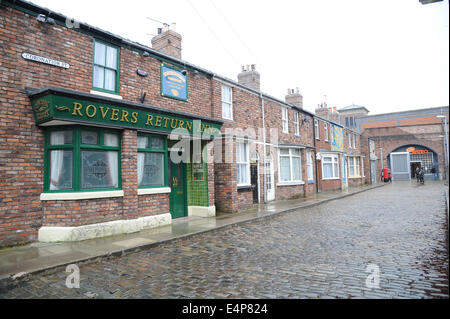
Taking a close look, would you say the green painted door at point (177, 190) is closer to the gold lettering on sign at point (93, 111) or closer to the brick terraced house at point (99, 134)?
the brick terraced house at point (99, 134)

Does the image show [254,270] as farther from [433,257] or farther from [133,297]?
[433,257]

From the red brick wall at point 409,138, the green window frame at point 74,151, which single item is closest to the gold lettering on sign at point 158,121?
the green window frame at point 74,151

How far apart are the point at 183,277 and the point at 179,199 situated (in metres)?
6.50

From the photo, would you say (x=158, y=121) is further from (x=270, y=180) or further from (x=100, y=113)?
(x=270, y=180)

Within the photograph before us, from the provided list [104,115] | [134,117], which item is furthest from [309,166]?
[104,115]

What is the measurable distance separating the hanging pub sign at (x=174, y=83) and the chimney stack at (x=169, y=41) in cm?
91

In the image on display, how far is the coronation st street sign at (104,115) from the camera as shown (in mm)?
6609

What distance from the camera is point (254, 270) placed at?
16.1ft

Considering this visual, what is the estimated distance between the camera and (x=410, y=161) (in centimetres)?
4053

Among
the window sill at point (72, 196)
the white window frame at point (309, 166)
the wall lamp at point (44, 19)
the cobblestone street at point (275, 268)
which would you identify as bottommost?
the cobblestone street at point (275, 268)

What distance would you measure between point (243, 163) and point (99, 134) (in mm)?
7469

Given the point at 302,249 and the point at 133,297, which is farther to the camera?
the point at 302,249

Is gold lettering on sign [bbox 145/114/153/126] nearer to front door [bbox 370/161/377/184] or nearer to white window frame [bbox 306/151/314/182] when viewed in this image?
white window frame [bbox 306/151/314/182]

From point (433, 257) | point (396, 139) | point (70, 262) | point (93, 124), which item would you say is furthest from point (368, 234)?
point (396, 139)
